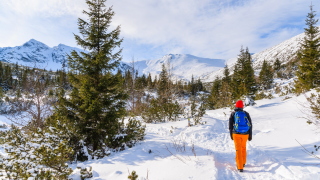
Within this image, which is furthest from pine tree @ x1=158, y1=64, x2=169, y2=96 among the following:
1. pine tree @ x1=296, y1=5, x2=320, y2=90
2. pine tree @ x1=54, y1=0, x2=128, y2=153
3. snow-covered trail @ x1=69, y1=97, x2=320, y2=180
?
pine tree @ x1=296, y1=5, x2=320, y2=90

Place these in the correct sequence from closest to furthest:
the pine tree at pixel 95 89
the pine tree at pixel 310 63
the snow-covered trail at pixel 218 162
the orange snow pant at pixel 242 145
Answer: the snow-covered trail at pixel 218 162, the orange snow pant at pixel 242 145, the pine tree at pixel 95 89, the pine tree at pixel 310 63

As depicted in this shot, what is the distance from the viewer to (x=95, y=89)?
18.0 ft

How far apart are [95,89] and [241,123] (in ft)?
17.6

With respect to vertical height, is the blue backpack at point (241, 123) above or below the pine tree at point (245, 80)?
→ below

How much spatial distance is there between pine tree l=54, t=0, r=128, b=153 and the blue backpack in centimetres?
428

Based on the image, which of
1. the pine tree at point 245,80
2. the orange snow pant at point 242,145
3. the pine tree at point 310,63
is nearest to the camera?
the orange snow pant at point 242,145

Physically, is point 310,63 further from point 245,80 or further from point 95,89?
point 95,89

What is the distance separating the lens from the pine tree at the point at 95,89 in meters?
5.36

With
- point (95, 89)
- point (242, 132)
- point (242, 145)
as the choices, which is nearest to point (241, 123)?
point (242, 132)

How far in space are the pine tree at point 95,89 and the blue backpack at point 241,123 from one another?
4.28 m

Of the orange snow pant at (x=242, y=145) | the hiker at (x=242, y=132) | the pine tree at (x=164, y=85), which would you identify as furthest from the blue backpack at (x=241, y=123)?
the pine tree at (x=164, y=85)

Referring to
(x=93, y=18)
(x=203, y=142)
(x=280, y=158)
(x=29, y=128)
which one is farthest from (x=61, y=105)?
(x=280, y=158)

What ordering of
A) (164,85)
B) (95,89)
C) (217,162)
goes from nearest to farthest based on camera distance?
(217,162)
(95,89)
(164,85)

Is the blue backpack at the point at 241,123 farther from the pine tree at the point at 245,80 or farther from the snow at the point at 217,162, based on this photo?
the pine tree at the point at 245,80
